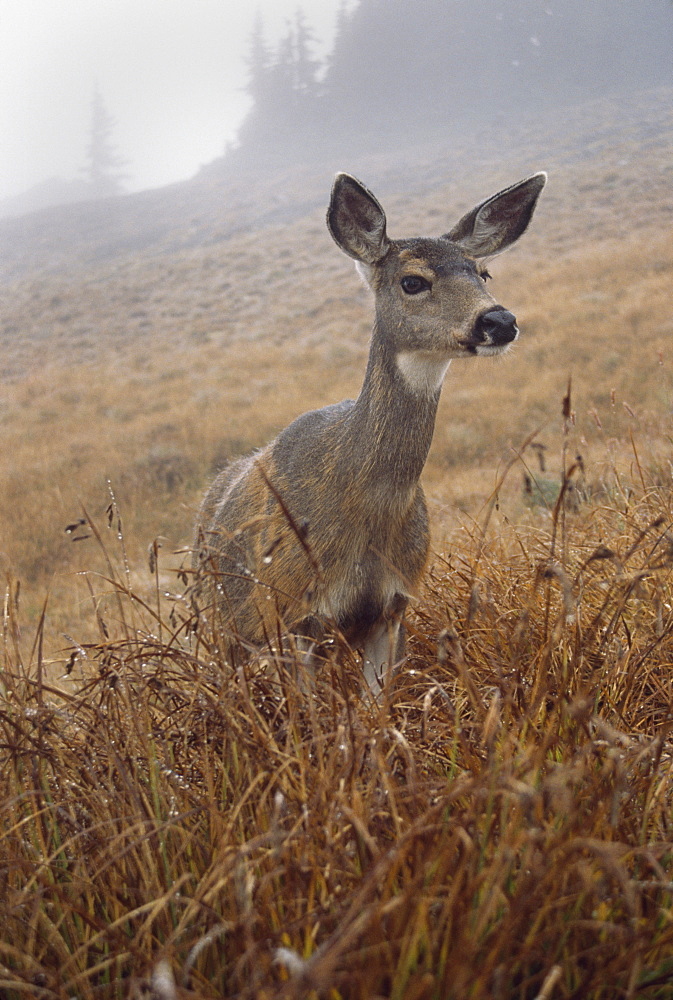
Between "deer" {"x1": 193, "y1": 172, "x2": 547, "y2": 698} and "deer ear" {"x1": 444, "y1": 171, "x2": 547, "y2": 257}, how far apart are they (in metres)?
0.06

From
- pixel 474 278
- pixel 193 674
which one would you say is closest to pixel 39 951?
pixel 193 674

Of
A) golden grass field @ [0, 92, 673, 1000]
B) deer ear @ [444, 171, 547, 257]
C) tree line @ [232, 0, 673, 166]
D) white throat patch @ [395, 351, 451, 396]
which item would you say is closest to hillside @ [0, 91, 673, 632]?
golden grass field @ [0, 92, 673, 1000]

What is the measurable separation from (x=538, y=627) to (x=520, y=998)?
1666 mm

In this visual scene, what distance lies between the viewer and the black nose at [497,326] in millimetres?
3197

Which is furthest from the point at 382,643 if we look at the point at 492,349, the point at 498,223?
the point at 498,223

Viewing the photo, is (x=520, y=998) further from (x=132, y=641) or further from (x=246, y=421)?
(x=246, y=421)

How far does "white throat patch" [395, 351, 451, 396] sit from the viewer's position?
3533mm

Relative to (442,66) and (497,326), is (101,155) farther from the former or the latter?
(497,326)

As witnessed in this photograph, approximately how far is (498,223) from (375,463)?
1499 millimetres

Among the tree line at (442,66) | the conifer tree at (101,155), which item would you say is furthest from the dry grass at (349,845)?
the conifer tree at (101,155)

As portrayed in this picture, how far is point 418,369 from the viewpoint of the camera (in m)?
3.54

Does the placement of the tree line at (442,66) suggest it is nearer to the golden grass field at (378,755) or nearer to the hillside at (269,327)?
the hillside at (269,327)

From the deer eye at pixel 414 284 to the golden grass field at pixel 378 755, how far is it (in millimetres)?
893

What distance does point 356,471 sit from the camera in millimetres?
3477
